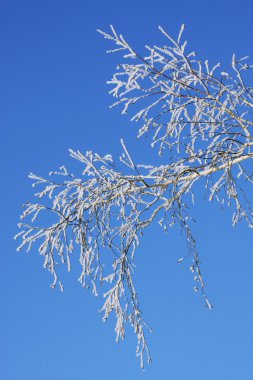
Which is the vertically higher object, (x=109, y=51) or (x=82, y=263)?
(x=109, y=51)

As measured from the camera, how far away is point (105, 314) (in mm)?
5051

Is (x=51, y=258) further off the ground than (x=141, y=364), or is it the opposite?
(x=51, y=258)

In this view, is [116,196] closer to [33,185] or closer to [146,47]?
[33,185]

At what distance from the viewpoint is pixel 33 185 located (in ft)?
17.7

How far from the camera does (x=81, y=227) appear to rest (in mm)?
5320

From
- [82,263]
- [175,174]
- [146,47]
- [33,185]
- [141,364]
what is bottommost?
[141,364]

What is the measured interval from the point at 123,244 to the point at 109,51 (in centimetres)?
194

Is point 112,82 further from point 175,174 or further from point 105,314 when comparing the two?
point 105,314

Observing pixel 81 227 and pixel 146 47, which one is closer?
pixel 146 47

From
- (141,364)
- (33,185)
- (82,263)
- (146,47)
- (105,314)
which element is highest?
(146,47)

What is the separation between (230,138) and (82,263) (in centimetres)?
197

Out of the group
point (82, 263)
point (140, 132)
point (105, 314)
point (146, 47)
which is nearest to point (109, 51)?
point (146, 47)

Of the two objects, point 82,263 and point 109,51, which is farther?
point 82,263

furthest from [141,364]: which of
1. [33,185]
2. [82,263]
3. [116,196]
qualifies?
[33,185]
